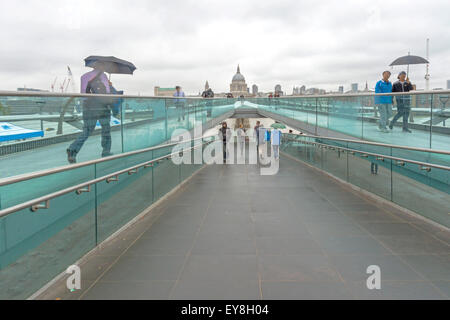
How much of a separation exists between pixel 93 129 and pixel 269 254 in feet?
9.33

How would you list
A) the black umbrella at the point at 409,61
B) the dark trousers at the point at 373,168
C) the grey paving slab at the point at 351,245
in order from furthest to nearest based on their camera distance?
the black umbrella at the point at 409,61
the dark trousers at the point at 373,168
the grey paving slab at the point at 351,245

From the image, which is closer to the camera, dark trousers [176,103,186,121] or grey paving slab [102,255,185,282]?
grey paving slab [102,255,185,282]

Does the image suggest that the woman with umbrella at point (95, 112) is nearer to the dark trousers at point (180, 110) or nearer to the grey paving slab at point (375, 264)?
the grey paving slab at point (375, 264)

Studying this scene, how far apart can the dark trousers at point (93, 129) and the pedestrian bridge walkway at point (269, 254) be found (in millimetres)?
1321

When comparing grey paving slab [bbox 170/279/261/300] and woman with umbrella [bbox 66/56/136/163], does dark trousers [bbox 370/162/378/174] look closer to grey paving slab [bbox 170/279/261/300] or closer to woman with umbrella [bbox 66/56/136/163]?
grey paving slab [bbox 170/279/261/300]

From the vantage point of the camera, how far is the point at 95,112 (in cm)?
540

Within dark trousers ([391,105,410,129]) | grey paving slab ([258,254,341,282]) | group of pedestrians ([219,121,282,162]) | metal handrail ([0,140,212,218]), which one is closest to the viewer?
metal handrail ([0,140,212,218])

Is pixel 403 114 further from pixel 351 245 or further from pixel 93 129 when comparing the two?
pixel 93 129

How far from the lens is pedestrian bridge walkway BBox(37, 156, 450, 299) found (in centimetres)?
380

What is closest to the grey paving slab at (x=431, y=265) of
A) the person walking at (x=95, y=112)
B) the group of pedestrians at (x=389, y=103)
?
Result: the group of pedestrians at (x=389, y=103)

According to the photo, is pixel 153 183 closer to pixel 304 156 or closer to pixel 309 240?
pixel 309 240

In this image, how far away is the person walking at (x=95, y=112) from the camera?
16.3 feet

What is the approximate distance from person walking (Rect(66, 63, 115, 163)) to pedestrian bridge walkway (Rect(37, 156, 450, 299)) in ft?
4.29

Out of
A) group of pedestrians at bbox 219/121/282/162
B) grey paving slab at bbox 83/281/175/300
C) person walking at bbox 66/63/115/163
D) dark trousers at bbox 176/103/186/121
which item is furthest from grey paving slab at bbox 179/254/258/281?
group of pedestrians at bbox 219/121/282/162
